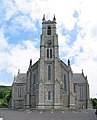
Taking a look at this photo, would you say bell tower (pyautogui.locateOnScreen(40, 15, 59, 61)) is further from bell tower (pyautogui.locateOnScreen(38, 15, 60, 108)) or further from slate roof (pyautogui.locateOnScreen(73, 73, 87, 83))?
slate roof (pyautogui.locateOnScreen(73, 73, 87, 83))

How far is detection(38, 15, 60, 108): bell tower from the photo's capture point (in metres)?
66.2

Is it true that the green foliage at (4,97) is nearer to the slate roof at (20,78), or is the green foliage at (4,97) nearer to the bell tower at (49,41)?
the slate roof at (20,78)

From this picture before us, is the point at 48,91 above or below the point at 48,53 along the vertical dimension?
below

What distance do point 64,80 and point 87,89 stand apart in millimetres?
16490

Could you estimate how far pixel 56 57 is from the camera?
69.5 meters

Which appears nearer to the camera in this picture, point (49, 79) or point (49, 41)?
point (49, 79)

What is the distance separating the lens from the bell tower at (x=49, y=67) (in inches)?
2608

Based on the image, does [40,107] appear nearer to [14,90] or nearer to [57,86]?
[57,86]

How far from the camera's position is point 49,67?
69.2 m

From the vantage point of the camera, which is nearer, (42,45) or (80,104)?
(42,45)

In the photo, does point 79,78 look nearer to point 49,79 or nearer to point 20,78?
point 20,78

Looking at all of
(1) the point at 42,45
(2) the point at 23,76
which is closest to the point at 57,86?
(1) the point at 42,45

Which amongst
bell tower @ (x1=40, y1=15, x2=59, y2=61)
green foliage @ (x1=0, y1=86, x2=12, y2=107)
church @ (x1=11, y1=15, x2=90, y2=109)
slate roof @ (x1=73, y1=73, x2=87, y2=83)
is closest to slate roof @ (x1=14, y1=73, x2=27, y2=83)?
church @ (x1=11, y1=15, x2=90, y2=109)

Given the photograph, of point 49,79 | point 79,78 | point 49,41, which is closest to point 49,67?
point 49,79
